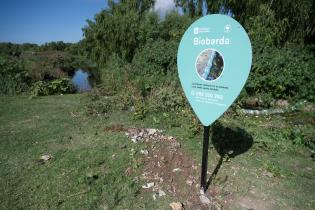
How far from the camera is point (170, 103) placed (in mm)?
6223

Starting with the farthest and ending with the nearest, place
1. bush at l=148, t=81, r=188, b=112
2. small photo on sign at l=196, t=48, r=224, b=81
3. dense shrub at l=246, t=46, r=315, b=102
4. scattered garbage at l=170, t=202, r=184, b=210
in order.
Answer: dense shrub at l=246, t=46, r=315, b=102
bush at l=148, t=81, r=188, b=112
scattered garbage at l=170, t=202, r=184, b=210
small photo on sign at l=196, t=48, r=224, b=81

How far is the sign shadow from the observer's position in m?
4.15

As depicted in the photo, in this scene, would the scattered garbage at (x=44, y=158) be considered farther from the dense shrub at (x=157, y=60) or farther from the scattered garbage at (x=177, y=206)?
the dense shrub at (x=157, y=60)

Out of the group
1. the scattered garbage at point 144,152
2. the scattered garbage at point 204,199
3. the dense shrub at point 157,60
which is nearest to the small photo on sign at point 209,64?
the scattered garbage at point 204,199

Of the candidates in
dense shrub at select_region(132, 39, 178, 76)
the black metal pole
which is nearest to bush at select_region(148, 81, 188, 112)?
dense shrub at select_region(132, 39, 178, 76)

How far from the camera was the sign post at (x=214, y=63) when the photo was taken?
2488mm

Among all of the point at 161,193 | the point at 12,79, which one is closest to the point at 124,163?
the point at 161,193

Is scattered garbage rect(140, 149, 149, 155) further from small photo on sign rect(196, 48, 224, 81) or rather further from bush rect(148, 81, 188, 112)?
bush rect(148, 81, 188, 112)

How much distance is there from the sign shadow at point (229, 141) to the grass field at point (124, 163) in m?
0.02

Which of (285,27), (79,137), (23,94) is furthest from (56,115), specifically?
(285,27)

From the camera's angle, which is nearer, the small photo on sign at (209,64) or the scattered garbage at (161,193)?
the small photo on sign at (209,64)

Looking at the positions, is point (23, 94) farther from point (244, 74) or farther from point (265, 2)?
point (265, 2)

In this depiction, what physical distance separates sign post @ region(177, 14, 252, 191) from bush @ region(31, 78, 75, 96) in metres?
7.73

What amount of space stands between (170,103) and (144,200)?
11.4 feet
